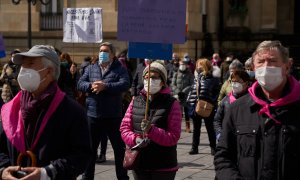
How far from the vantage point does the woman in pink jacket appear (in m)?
6.36

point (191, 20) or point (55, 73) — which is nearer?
point (55, 73)

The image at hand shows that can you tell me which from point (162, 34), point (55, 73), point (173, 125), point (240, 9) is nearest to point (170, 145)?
point (173, 125)

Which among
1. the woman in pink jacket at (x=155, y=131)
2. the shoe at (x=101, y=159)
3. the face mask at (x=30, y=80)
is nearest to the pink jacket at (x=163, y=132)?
the woman in pink jacket at (x=155, y=131)

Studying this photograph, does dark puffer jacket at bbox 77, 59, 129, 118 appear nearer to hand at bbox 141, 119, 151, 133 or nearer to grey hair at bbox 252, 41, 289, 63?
hand at bbox 141, 119, 151, 133

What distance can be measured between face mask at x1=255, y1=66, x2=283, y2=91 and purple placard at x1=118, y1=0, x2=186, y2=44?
2916 millimetres

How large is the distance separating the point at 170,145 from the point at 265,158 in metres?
2.34

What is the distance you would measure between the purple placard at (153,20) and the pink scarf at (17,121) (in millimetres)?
2701

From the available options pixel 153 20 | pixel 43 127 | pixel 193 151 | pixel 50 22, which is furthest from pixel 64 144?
pixel 50 22

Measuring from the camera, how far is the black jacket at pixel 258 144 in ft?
13.4

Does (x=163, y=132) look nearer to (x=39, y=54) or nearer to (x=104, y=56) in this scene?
(x=39, y=54)

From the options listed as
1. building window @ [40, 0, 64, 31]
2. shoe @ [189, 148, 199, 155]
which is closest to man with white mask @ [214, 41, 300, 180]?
shoe @ [189, 148, 199, 155]

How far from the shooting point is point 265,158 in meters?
4.12

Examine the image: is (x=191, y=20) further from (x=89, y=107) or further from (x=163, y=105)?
(x=163, y=105)

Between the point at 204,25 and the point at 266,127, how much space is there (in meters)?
25.0
